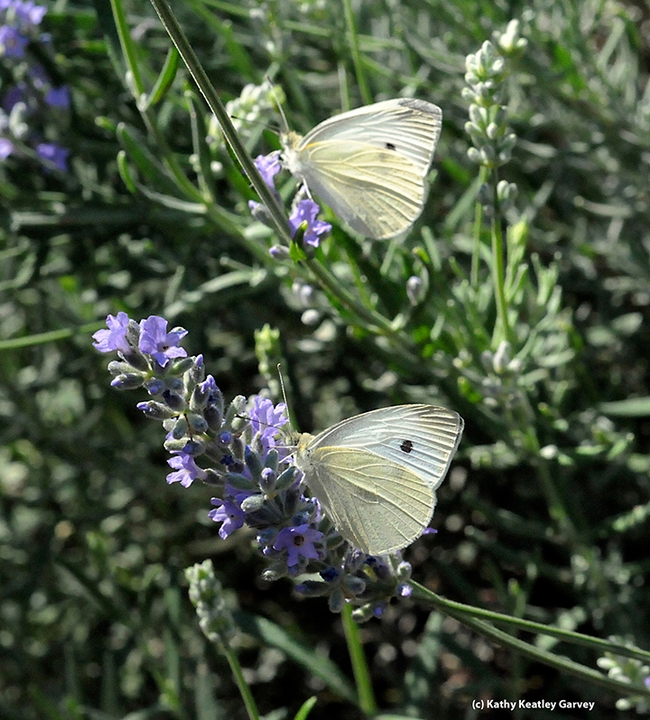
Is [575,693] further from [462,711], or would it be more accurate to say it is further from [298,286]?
[298,286]

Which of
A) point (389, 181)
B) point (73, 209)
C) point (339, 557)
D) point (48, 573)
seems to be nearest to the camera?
point (339, 557)

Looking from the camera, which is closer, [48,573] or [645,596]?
[645,596]

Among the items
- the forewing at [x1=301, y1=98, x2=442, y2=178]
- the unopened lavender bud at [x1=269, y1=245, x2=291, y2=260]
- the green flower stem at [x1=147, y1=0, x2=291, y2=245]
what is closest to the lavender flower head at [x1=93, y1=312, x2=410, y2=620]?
the green flower stem at [x1=147, y1=0, x2=291, y2=245]

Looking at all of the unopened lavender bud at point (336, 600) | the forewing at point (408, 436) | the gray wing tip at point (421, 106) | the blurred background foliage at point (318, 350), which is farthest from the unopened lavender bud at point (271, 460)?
the gray wing tip at point (421, 106)

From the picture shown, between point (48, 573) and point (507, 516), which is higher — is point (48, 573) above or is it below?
below

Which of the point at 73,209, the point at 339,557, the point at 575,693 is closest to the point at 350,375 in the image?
the point at 73,209

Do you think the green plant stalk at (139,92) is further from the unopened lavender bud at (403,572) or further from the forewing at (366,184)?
the unopened lavender bud at (403,572)

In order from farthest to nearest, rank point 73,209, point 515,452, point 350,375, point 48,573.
Result: point 48,573 < point 350,375 < point 73,209 < point 515,452

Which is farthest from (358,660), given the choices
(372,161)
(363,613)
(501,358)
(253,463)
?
(372,161)

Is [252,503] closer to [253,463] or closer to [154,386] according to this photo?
[253,463]
